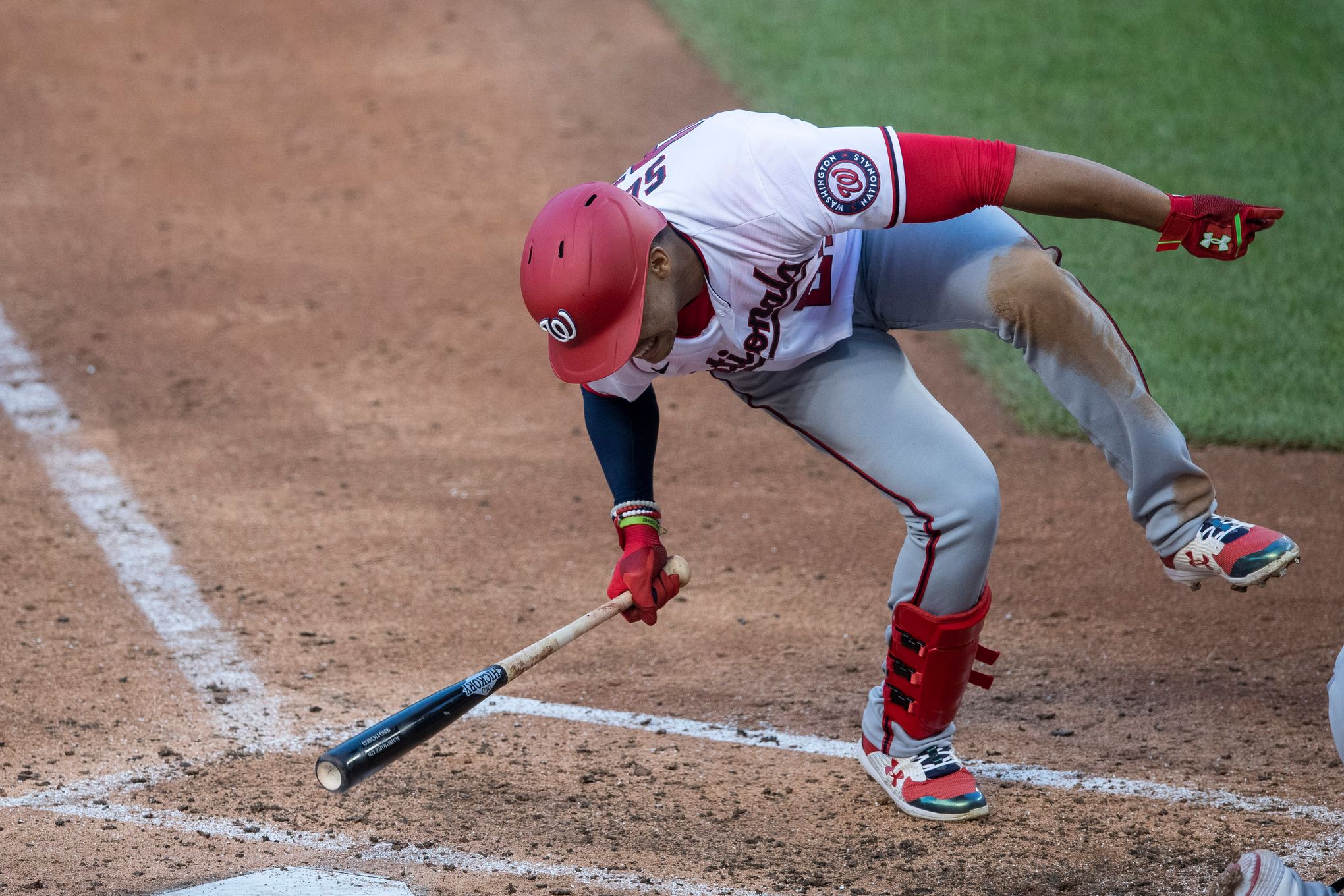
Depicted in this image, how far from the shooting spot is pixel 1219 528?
129 inches

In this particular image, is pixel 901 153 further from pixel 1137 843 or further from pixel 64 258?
pixel 64 258

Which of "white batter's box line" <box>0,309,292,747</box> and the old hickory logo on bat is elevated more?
the old hickory logo on bat

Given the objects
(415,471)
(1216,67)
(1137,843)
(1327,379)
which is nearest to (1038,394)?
(1327,379)

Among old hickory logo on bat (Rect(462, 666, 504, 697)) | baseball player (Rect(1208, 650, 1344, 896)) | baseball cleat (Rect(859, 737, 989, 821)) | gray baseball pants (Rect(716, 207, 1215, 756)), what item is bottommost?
baseball cleat (Rect(859, 737, 989, 821))

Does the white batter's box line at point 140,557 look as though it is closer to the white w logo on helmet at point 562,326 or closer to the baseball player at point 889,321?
the baseball player at point 889,321

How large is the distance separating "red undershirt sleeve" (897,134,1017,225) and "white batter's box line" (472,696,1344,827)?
5.16 feet

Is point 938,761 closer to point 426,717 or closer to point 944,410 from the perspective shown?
point 944,410

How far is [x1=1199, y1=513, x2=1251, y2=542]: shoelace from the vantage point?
10.7 feet

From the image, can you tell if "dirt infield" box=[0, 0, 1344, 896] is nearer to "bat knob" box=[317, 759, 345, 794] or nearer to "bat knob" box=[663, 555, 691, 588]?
"bat knob" box=[317, 759, 345, 794]

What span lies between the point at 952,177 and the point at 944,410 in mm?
586

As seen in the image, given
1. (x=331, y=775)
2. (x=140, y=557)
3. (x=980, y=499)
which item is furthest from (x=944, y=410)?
(x=140, y=557)

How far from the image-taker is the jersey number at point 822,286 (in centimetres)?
323

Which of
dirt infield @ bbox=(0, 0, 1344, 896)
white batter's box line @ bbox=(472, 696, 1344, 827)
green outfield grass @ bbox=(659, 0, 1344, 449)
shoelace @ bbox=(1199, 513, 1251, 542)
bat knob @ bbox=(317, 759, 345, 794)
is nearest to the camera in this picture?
bat knob @ bbox=(317, 759, 345, 794)

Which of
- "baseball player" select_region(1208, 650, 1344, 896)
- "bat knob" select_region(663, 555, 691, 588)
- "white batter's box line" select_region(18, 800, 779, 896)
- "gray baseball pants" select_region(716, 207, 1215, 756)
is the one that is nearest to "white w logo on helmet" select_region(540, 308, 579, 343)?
"gray baseball pants" select_region(716, 207, 1215, 756)
